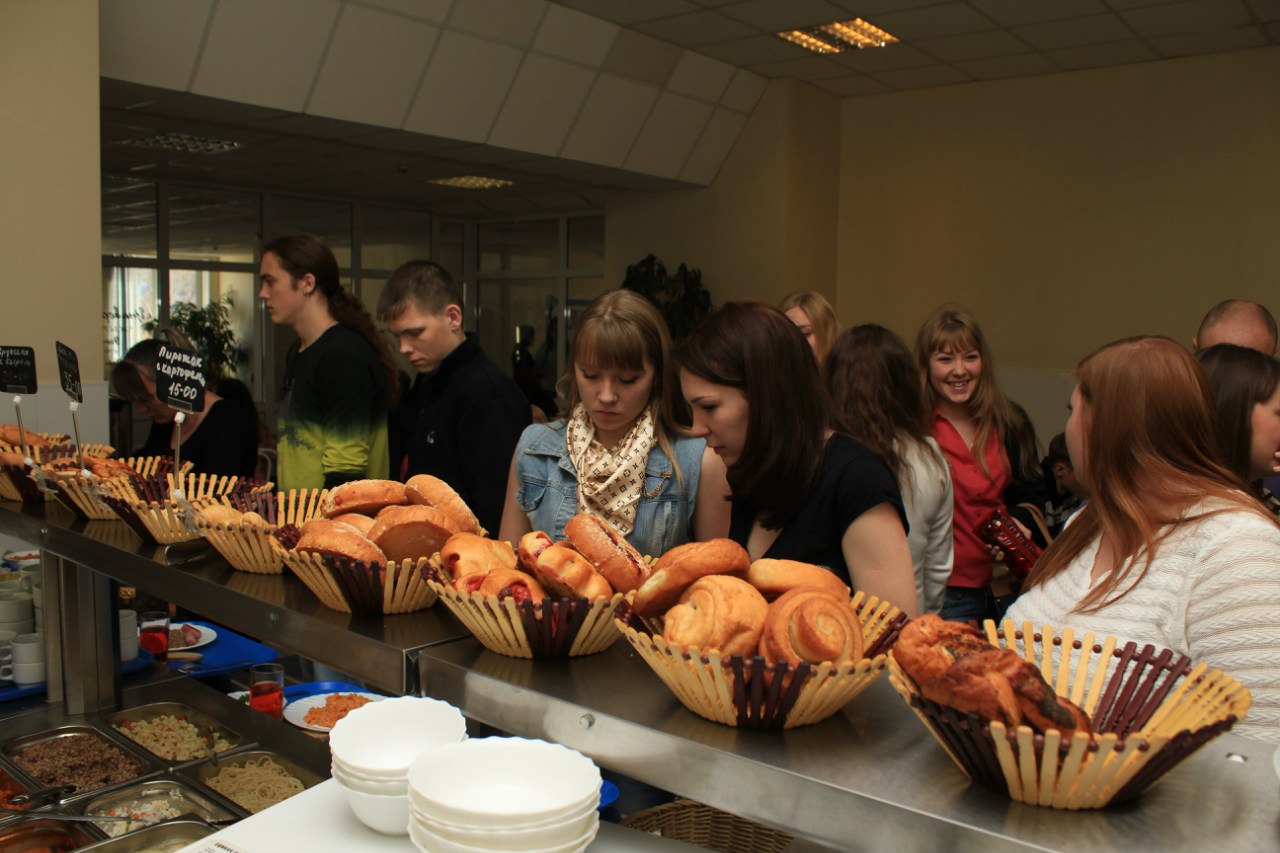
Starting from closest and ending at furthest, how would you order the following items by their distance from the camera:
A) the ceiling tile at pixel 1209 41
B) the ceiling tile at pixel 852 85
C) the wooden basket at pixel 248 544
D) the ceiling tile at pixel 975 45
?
the wooden basket at pixel 248 544, the ceiling tile at pixel 1209 41, the ceiling tile at pixel 975 45, the ceiling tile at pixel 852 85

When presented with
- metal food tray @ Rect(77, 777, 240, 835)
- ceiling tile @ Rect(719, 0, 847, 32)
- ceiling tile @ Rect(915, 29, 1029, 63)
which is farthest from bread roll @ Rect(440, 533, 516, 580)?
ceiling tile @ Rect(915, 29, 1029, 63)

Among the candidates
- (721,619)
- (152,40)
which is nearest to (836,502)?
(721,619)

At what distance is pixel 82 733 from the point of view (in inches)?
80.8

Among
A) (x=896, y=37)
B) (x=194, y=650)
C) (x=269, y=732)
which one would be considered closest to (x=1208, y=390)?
(x=269, y=732)

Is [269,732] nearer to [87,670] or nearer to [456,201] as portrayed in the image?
[87,670]

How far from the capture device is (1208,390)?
58.4 inches

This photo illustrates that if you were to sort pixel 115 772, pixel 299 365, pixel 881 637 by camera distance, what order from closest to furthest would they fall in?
pixel 881 637 → pixel 115 772 → pixel 299 365

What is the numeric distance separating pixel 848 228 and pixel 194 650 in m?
6.69

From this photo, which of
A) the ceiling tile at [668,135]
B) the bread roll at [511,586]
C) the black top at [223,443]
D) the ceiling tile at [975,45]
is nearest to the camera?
the bread roll at [511,586]

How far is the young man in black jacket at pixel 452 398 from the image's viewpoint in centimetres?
283

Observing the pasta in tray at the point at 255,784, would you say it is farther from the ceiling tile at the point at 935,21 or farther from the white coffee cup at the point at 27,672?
the ceiling tile at the point at 935,21

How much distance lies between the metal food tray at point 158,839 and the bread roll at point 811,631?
109 centimetres

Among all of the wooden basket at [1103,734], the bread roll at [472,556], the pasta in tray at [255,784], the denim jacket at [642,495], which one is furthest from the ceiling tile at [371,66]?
the wooden basket at [1103,734]

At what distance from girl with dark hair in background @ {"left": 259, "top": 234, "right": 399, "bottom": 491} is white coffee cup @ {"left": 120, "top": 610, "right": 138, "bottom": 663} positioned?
78cm
